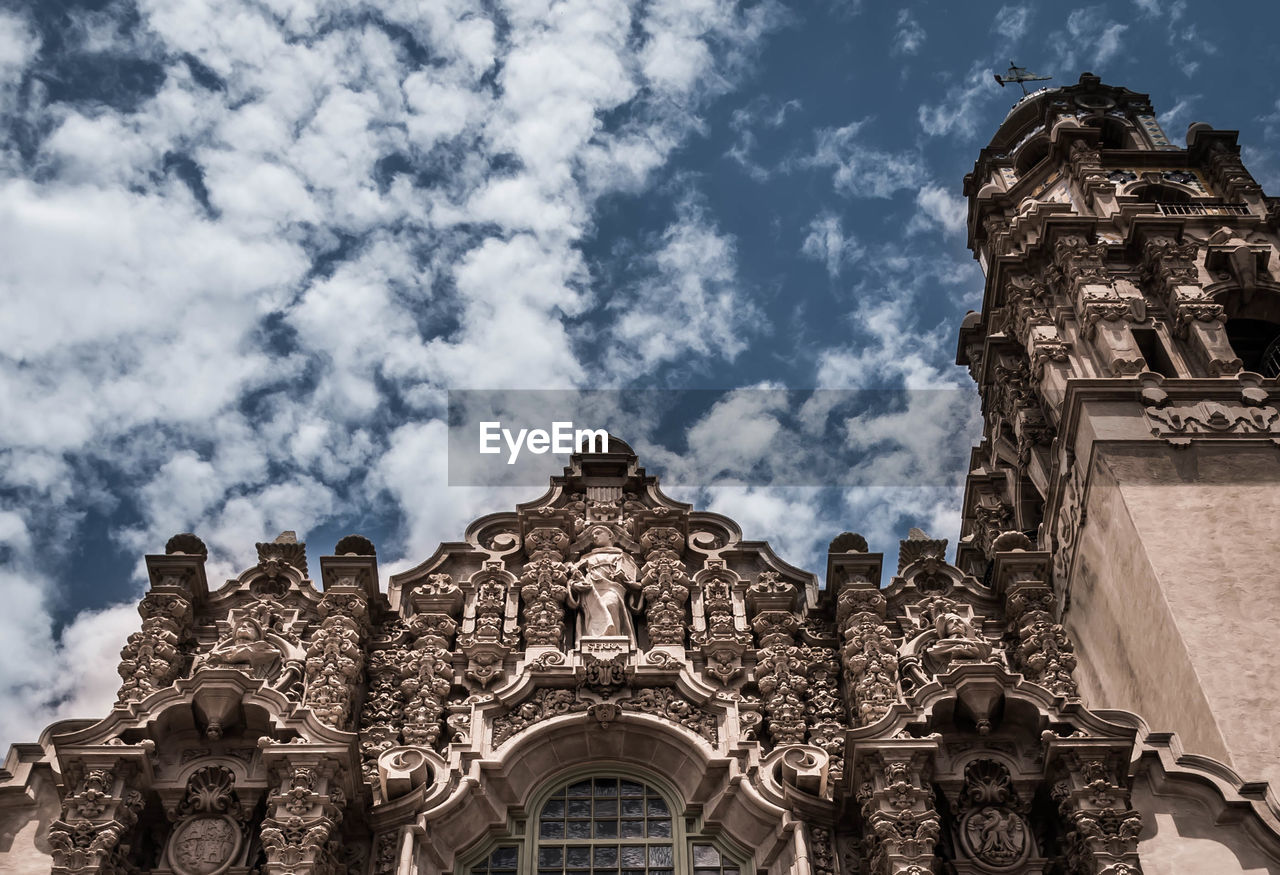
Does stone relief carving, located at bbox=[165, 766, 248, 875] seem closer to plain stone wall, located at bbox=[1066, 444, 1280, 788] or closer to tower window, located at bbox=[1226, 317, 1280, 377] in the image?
plain stone wall, located at bbox=[1066, 444, 1280, 788]

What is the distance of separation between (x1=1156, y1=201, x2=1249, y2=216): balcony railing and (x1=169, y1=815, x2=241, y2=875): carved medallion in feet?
70.8

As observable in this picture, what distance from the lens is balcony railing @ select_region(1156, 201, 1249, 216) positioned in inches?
1142

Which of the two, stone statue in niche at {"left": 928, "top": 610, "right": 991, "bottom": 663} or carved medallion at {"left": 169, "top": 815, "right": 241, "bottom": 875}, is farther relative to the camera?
stone statue in niche at {"left": 928, "top": 610, "right": 991, "bottom": 663}

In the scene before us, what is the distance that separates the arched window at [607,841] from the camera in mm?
15695

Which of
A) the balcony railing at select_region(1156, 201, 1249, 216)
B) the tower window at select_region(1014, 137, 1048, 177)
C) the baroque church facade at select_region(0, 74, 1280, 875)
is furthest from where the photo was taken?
the tower window at select_region(1014, 137, 1048, 177)

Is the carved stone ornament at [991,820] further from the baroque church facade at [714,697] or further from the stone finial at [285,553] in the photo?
the stone finial at [285,553]

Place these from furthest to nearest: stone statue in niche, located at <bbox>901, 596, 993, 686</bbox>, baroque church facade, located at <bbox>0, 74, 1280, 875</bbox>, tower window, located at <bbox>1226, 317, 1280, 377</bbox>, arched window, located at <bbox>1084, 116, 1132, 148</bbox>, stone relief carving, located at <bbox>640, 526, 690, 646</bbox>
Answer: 1. arched window, located at <bbox>1084, 116, 1132, 148</bbox>
2. tower window, located at <bbox>1226, 317, 1280, 377</bbox>
3. stone relief carving, located at <bbox>640, 526, 690, 646</bbox>
4. stone statue in niche, located at <bbox>901, 596, 993, 686</bbox>
5. baroque church facade, located at <bbox>0, 74, 1280, 875</bbox>

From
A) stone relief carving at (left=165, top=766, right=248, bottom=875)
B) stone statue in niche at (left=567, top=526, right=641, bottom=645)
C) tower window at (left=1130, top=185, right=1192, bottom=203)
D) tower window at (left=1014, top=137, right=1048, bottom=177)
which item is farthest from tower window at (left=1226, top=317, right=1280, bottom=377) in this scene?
stone relief carving at (left=165, top=766, right=248, bottom=875)

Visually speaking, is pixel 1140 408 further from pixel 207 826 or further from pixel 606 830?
pixel 207 826

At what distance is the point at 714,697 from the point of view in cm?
1708

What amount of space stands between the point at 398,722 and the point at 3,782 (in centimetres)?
419

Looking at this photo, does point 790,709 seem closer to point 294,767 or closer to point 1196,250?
point 294,767

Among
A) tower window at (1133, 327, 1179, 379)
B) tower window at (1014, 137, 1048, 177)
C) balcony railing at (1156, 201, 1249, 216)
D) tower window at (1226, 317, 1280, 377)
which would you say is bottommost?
tower window at (1133, 327, 1179, 379)

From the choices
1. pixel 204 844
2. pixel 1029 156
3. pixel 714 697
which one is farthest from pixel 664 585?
pixel 1029 156
